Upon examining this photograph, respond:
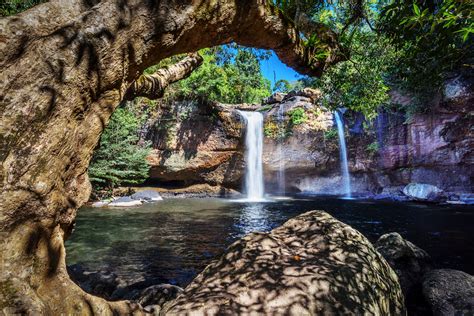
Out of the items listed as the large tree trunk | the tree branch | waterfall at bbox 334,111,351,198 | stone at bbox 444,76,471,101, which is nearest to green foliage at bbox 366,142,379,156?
waterfall at bbox 334,111,351,198

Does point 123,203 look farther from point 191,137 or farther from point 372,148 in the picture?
point 372,148

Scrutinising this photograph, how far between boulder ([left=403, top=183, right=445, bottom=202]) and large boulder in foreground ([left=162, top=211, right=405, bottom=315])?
56.1 feet

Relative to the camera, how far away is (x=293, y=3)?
4.84 m

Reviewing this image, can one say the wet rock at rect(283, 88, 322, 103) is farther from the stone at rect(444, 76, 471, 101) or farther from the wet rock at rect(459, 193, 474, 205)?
the wet rock at rect(459, 193, 474, 205)

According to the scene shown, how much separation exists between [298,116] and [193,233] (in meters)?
17.5

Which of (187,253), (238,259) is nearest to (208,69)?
(187,253)

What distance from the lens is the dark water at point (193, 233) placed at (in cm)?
664

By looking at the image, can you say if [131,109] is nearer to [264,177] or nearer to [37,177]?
[264,177]

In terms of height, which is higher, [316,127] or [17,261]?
[316,127]

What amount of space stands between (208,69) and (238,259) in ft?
73.6

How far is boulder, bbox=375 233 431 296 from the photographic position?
513 cm

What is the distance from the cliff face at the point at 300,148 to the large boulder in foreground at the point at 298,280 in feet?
63.9

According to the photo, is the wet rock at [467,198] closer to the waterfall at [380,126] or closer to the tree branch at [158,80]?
the waterfall at [380,126]

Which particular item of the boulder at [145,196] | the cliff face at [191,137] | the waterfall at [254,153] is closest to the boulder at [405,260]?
the boulder at [145,196]
